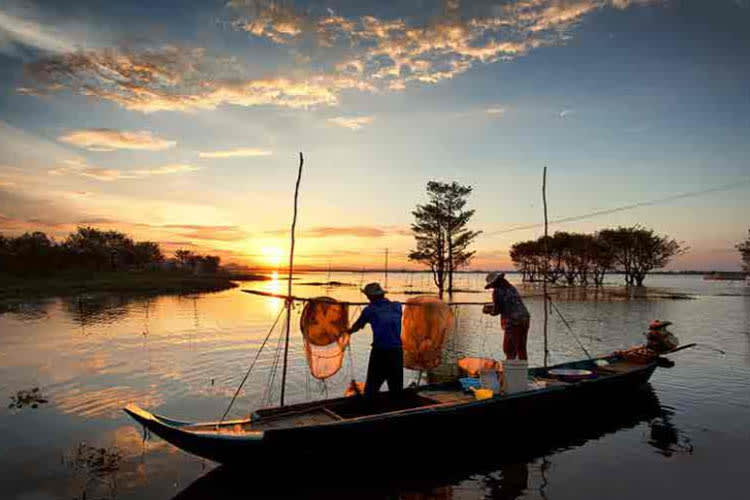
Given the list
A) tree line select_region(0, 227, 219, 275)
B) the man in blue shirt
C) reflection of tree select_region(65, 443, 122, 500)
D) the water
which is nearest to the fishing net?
the man in blue shirt

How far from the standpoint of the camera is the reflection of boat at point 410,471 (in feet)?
20.7

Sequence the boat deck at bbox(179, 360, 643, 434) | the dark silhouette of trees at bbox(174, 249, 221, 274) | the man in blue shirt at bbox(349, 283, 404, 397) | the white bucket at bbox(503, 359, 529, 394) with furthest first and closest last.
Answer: the dark silhouette of trees at bbox(174, 249, 221, 274)
the white bucket at bbox(503, 359, 529, 394)
the man in blue shirt at bbox(349, 283, 404, 397)
the boat deck at bbox(179, 360, 643, 434)

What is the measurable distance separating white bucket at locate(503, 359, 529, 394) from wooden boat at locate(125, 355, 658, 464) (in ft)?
0.57

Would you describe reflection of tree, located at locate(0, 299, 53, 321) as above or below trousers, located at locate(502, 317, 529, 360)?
below

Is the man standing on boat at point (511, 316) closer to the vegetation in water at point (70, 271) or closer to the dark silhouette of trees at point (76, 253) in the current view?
the vegetation in water at point (70, 271)

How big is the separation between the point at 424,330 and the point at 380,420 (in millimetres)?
3140

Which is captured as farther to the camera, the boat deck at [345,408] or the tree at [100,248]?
the tree at [100,248]

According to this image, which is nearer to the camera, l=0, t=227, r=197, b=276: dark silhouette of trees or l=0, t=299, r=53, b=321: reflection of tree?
l=0, t=299, r=53, b=321: reflection of tree

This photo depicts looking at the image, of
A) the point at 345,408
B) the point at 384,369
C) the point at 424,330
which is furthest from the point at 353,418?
the point at 424,330

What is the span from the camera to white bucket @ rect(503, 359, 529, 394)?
27.8ft

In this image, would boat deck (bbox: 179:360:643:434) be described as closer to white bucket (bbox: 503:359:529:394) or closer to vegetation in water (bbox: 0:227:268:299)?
white bucket (bbox: 503:359:529:394)

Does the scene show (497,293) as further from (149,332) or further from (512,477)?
(149,332)

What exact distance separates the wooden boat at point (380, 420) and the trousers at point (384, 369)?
25 cm

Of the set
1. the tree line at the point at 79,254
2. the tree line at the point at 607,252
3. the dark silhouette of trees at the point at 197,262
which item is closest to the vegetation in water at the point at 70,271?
the tree line at the point at 79,254
